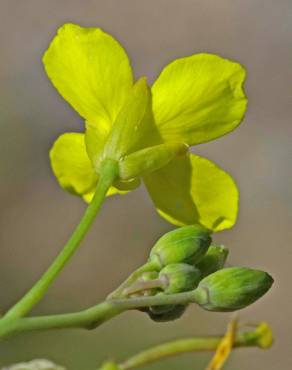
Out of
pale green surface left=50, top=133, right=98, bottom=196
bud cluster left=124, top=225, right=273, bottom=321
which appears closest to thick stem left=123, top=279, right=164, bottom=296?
bud cluster left=124, top=225, right=273, bottom=321

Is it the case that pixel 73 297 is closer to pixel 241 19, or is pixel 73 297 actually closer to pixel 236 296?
pixel 241 19

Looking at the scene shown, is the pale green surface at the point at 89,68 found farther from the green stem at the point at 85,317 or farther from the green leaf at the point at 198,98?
the green stem at the point at 85,317

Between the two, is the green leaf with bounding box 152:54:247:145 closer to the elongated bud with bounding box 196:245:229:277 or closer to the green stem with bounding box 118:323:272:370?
the elongated bud with bounding box 196:245:229:277

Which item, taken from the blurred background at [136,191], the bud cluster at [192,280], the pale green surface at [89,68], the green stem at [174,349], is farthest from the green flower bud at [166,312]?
the blurred background at [136,191]

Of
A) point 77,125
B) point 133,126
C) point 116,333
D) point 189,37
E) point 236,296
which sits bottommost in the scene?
point 116,333

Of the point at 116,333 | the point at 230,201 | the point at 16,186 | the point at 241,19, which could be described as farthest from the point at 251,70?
the point at 230,201
